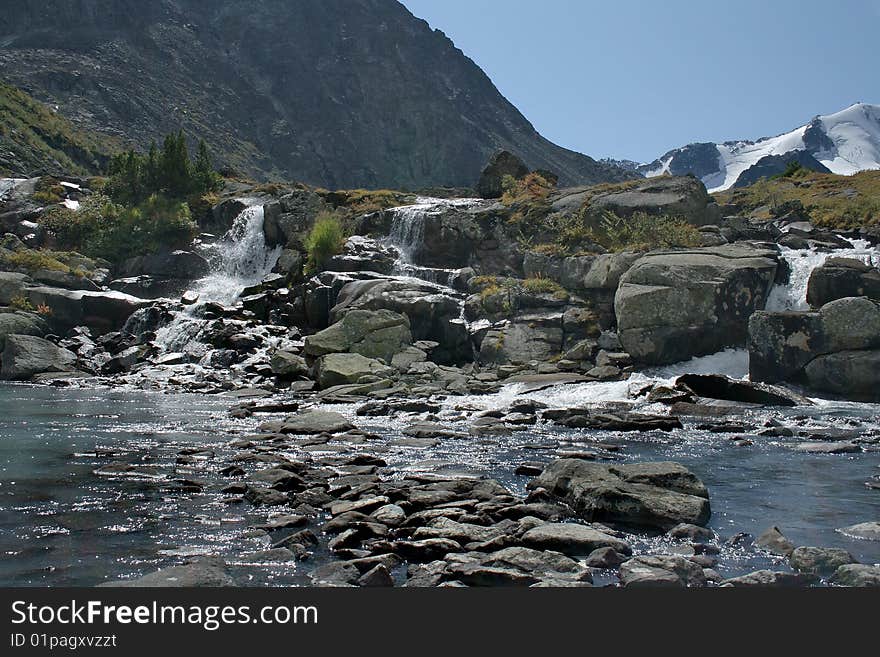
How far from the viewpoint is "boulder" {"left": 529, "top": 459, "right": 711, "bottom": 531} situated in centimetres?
982

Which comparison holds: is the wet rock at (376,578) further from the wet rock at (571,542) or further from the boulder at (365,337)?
the boulder at (365,337)

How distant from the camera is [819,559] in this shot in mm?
7922

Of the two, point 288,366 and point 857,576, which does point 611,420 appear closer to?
point 857,576

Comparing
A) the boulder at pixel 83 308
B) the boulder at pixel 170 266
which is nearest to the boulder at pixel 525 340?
the boulder at pixel 83 308

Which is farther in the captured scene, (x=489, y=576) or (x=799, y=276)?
(x=799, y=276)

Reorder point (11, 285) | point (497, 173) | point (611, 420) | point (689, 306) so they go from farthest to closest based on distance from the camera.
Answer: point (497, 173)
point (11, 285)
point (689, 306)
point (611, 420)

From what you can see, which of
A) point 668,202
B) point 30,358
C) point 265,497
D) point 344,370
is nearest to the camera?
point 265,497

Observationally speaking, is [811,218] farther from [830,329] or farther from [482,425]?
[482,425]

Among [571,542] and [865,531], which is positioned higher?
[865,531]

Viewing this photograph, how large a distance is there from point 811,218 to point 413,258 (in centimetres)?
2476

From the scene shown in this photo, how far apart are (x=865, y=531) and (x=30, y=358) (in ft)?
104

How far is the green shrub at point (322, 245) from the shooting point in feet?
134

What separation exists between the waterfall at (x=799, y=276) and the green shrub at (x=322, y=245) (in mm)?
23043

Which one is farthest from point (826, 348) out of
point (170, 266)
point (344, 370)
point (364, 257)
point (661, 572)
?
point (170, 266)
